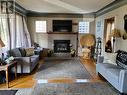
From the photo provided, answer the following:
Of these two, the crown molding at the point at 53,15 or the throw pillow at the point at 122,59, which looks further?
the crown molding at the point at 53,15

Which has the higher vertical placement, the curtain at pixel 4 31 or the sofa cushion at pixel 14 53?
the curtain at pixel 4 31

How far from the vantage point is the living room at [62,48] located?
420cm

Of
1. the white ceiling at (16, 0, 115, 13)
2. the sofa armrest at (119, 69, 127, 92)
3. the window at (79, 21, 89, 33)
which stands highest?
the white ceiling at (16, 0, 115, 13)

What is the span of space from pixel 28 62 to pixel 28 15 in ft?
14.9

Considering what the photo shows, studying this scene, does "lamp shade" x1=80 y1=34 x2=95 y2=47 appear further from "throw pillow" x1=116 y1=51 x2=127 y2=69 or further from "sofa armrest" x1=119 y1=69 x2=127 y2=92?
"sofa armrest" x1=119 y1=69 x2=127 y2=92

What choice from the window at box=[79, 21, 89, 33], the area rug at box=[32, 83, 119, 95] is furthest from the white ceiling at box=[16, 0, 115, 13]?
the area rug at box=[32, 83, 119, 95]

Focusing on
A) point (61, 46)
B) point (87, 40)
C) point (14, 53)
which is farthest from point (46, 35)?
point (14, 53)

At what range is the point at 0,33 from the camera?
16.6ft

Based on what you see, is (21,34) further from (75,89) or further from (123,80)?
(123,80)

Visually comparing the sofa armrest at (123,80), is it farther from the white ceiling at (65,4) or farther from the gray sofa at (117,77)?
the white ceiling at (65,4)

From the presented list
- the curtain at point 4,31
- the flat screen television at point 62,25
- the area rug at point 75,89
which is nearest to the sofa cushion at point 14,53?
the curtain at point 4,31

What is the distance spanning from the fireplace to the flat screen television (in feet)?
2.29

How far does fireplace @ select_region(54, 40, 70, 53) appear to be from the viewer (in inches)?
371

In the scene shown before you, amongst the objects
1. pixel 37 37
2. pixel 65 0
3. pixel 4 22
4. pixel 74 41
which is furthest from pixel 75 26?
pixel 4 22
